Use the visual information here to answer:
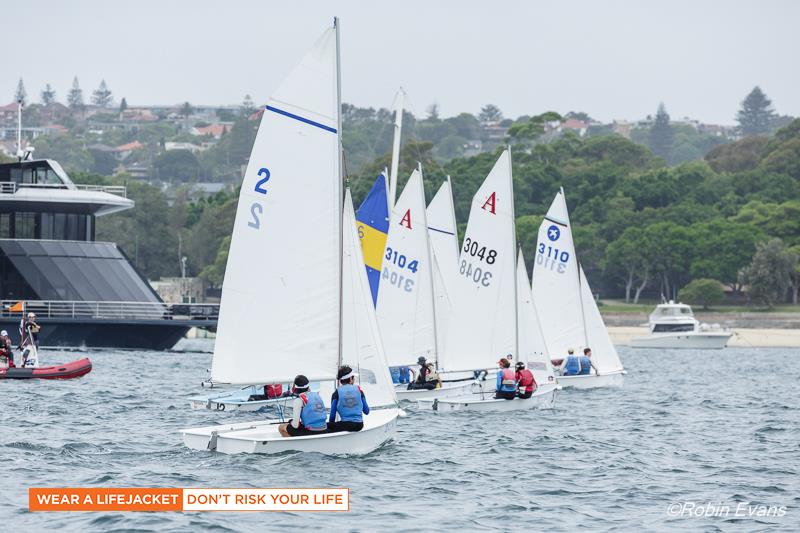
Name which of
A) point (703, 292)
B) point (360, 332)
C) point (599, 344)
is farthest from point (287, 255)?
point (703, 292)

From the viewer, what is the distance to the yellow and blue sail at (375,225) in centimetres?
3778

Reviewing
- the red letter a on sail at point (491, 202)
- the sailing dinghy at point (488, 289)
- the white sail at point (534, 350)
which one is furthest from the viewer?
the red letter a on sail at point (491, 202)

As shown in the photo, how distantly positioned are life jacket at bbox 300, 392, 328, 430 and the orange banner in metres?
2.99

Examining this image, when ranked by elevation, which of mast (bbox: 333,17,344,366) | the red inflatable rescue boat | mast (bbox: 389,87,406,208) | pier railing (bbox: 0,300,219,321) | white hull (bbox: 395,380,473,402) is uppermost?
mast (bbox: 389,87,406,208)

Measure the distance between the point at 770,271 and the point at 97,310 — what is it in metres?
55.7

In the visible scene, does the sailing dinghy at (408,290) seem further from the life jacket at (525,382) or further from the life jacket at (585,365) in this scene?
the life jacket at (585,365)

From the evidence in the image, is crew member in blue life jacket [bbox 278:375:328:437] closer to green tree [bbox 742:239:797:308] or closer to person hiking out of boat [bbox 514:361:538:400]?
person hiking out of boat [bbox 514:361:538:400]

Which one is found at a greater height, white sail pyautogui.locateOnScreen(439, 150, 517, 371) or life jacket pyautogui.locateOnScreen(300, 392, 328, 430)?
white sail pyautogui.locateOnScreen(439, 150, 517, 371)

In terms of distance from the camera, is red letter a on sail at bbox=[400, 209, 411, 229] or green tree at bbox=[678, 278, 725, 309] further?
green tree at bbox=[678, 278, 725, 309]

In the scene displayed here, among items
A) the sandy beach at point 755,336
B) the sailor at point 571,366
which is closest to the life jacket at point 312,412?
the sailor at point 571,366

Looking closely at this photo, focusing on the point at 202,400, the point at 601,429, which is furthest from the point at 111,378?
the point at 601,429

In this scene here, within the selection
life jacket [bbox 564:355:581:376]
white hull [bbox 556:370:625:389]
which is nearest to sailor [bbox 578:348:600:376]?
life jacket [bbox 564:355:581:376]

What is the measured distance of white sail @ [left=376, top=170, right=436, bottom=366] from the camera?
121 feet

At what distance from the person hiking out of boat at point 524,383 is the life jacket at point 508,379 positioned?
0.17 metres
